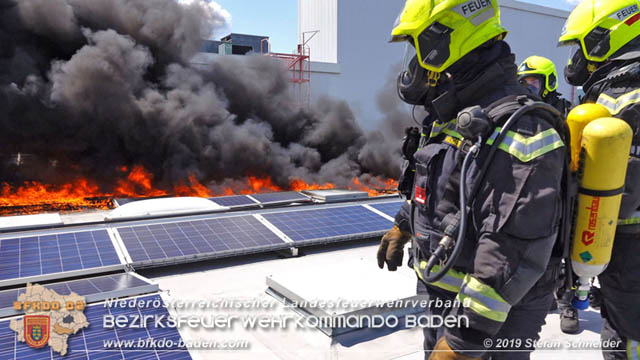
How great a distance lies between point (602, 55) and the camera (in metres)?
3.16

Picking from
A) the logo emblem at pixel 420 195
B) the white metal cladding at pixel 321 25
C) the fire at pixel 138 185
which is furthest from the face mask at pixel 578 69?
the white metal cladding at pixel 321 25

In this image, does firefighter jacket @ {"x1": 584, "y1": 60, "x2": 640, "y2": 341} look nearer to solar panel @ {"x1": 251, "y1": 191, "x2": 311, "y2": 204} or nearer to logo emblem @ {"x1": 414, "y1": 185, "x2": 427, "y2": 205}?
logo emblem @ {"x1": 414, "y1": 185, "x2": 427, "y2": 205}

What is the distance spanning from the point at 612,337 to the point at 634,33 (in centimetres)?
218

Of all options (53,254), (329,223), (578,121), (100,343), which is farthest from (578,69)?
(53,254)

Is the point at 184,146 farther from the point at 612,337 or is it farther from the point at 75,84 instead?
the point at 612,337

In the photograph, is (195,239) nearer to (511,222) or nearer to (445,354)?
(445,354)

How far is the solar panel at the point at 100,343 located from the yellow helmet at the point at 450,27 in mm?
2565

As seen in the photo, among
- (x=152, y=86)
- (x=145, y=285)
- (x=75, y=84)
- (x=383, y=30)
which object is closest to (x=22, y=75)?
(x=75, y=84)

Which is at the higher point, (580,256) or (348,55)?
(348,55)

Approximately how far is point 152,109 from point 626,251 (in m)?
13.2

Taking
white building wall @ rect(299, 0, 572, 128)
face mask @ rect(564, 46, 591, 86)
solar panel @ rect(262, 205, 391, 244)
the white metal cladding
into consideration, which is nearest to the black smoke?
white building wall @ rect(299, 0, 572, 128)

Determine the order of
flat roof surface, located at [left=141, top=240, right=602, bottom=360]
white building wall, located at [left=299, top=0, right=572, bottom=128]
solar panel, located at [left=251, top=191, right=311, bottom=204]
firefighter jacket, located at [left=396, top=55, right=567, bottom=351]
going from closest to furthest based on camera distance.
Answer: firefighter jacket, located at [left=396, top=55, right=567, bottom=351], flat roof surface, located at [left=141, top=240, right=602, bottom=360], solar panel, located at [left=251, top=191, right=311, bottom=204], white building wall, located at [left=299, top=0, right=572, bottom=128]

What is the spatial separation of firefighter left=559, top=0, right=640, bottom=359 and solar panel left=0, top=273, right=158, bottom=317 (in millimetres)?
3691

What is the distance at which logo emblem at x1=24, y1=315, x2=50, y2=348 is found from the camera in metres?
2.98
